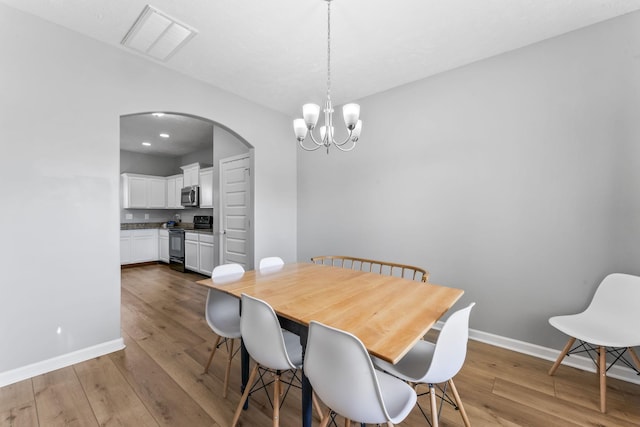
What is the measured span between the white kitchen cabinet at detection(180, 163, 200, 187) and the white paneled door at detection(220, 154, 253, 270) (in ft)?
3.92

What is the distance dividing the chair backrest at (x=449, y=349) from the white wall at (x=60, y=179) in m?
2.68

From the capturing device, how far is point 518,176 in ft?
7.78

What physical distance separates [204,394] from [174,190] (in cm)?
564

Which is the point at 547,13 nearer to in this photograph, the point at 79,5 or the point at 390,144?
the point at 390,144

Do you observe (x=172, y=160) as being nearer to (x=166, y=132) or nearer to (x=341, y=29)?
(x=166, y=132)

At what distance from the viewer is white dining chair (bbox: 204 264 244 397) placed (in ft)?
5.88

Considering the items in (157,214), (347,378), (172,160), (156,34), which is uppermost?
(156,34)

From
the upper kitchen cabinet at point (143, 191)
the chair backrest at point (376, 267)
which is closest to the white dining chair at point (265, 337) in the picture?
the chair backrest at point (376, 267)

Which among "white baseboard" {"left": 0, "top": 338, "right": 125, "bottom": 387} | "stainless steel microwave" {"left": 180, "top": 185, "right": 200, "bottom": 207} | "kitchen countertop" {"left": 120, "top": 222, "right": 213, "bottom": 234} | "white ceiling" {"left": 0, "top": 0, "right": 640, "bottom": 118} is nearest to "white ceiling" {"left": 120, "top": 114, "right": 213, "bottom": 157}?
"stainless steel microwave" {"left": 180, "top": 185, "right": 200, "bottom": 207}

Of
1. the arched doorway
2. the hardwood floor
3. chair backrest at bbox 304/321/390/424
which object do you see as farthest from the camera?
the arched doorway

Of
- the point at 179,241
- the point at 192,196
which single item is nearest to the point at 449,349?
the point at 192,196

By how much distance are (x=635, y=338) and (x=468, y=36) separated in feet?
8.13

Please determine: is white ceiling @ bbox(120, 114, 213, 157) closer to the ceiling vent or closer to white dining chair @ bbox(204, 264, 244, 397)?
the ceiling vent

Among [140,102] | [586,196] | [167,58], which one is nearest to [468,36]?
[586,196]
